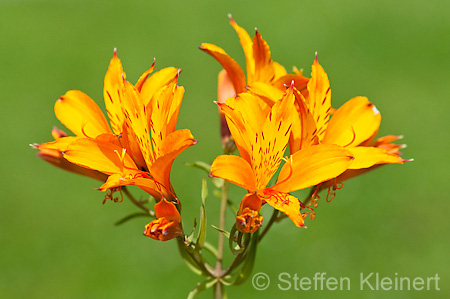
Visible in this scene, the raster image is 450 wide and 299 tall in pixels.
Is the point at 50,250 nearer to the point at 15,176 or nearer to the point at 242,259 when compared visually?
the point at 15,176

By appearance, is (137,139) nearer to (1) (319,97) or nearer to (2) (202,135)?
(1) (319,97)

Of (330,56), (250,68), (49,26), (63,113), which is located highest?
(49,26)

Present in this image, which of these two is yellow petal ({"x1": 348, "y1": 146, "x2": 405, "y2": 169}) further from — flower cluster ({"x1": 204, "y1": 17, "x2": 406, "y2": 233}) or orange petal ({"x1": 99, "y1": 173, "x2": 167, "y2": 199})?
orange petal ({"x1": 99, "y1": 173, "x2": 167, "y2": 199})

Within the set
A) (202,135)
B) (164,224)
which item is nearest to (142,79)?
(164,224)

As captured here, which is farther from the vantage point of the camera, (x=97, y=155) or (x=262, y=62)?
(x=262, y=62)

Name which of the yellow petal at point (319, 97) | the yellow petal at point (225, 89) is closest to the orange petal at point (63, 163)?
the yellow petal at point (225, 89)

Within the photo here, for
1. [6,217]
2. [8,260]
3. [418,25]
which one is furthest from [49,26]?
[418,25]

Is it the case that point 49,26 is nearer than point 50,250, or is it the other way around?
point 50,250

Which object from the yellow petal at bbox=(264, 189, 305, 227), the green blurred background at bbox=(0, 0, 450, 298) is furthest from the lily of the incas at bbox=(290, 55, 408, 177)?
the green blurred background at bbox=(0, 0, 450, 298)
